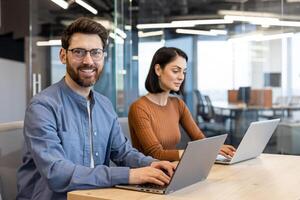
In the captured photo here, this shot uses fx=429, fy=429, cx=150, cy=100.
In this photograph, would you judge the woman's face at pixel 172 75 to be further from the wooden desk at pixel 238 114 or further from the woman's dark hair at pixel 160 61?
the wooden desk at pixel 238 114

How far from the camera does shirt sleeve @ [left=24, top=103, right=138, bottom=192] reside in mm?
1309

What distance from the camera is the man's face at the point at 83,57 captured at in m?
1.57

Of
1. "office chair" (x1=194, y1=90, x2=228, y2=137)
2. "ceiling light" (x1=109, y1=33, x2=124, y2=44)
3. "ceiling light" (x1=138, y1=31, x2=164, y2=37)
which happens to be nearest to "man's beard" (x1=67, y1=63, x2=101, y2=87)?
"ceiling light" (x1=109, y1=33, x2=124, y2=44)

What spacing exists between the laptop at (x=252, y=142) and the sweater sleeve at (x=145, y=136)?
26cm

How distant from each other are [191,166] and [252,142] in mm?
592

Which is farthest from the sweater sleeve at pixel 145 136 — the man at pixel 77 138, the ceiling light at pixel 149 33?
the ceiling light at pixel 149 33

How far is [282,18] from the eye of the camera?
4.93 m

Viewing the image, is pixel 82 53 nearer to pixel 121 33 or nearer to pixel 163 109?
pixel 163 109

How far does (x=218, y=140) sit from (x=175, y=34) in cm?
484

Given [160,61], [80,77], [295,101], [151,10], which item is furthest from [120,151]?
[151,10]

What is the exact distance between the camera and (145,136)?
2.05 m

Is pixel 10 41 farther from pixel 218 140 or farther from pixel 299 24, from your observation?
pixel 218 140

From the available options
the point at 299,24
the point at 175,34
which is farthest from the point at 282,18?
the point at 175,34

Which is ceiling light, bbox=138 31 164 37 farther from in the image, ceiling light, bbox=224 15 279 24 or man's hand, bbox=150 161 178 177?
man's hand, bbox=150 161 178 177
